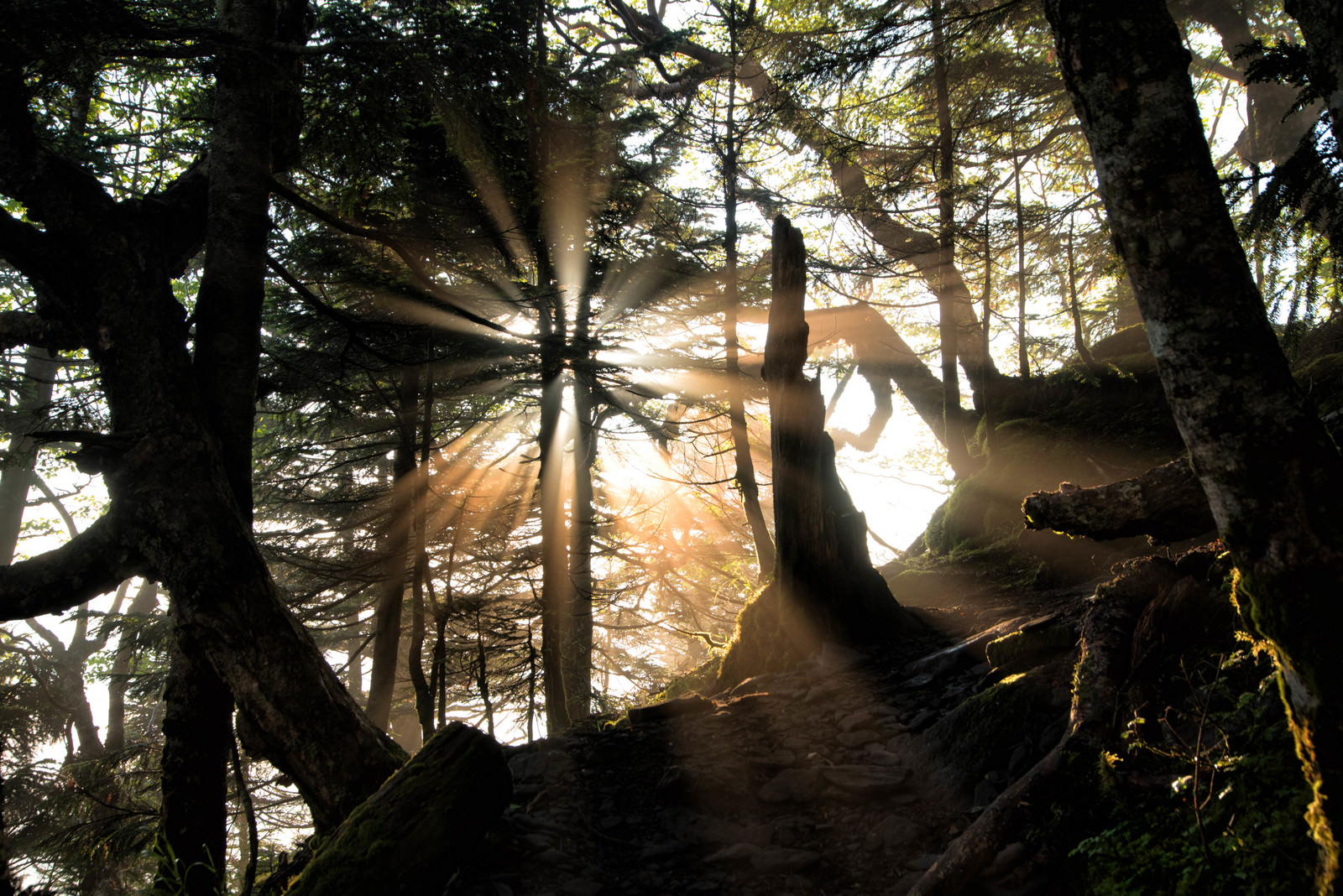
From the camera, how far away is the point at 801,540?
6.46 meters

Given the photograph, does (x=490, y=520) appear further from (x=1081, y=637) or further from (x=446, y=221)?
(x=1081, y=637)

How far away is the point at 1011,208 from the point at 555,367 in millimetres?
7739

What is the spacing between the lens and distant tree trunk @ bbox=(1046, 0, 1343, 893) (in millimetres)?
2064

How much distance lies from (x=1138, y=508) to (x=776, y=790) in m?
2.90

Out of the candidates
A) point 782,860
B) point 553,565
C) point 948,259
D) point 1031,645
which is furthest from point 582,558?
point 782,860

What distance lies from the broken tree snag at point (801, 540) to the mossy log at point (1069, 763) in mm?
2921

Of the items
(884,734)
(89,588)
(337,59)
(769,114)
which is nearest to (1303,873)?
(884,734)

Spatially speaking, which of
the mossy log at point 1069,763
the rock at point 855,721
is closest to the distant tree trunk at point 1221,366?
the mossy log at point 1069,763

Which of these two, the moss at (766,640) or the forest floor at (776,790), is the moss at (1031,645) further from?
the moss at (766,640)

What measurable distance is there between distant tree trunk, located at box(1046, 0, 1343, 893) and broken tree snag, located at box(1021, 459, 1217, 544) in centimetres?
146

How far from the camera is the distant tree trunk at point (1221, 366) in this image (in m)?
2.06

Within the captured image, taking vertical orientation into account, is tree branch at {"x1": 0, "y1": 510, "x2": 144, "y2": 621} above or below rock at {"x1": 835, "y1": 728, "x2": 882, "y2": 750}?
above

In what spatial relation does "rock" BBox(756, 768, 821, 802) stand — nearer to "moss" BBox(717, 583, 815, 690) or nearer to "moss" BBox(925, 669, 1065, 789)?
"moss" BBox(925, 669, 1065, 789)

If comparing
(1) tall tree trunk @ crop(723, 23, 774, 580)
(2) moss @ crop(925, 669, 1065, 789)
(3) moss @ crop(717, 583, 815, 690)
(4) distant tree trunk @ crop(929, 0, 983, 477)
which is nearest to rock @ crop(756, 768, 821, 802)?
(2) moss @ crop(925, 669, 1065, 789)
